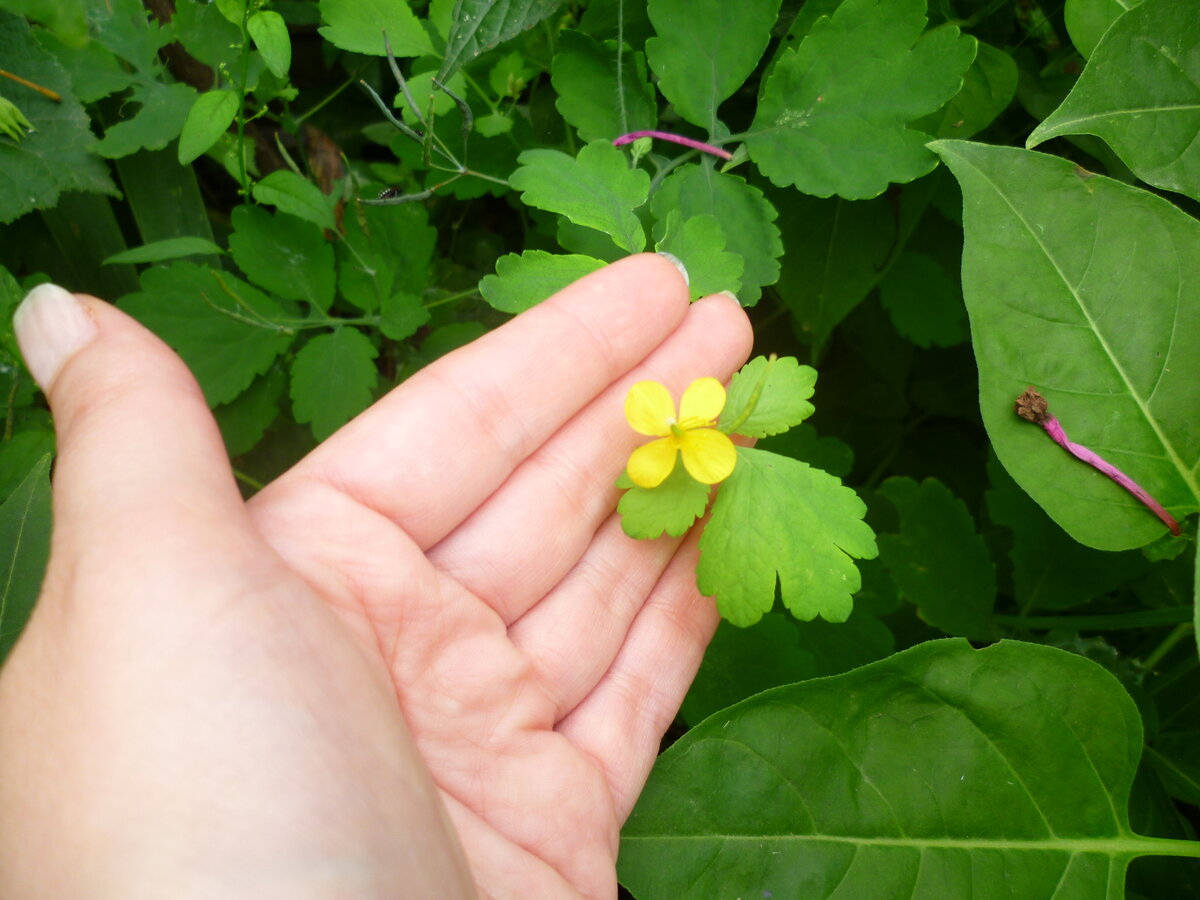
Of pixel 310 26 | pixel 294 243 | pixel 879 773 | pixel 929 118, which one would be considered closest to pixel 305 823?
pixel 879 773

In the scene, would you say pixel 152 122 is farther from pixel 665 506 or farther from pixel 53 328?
pixel 665 506

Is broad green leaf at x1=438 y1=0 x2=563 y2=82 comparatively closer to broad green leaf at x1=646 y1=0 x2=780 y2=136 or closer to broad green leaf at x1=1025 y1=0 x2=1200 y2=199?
broad green leaf at x1=646 y1=0 x2=780 y2=136

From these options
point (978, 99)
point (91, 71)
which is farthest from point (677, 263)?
point (91, 71)

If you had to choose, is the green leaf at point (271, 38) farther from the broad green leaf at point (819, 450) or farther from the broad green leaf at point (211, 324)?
the broad green leaf at point (819, 450)

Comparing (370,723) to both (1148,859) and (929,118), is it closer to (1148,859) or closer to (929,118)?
(929,118)

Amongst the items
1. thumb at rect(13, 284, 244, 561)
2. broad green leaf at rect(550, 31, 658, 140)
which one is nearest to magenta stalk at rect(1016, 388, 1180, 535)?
broad green leaf at rect(550, 31, 658, 140)

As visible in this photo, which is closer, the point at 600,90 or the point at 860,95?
the point at 860,95
